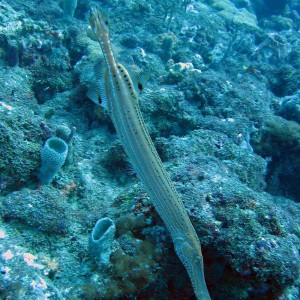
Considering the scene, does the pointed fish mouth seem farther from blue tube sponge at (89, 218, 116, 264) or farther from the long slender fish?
blue tube sponge at (89, 218, 116, 264)

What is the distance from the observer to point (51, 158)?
12.0ft

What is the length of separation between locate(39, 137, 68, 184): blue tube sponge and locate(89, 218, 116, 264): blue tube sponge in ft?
3.76

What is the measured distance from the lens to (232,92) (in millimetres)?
7195

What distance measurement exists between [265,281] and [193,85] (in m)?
4.93

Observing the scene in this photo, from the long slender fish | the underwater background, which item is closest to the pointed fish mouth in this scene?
the long slender fish

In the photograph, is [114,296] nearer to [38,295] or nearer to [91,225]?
[38,295]

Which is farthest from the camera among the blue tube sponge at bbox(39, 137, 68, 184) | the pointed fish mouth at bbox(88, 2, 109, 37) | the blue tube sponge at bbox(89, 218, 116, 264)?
the blue tube sponge at bbox(39, 137, 68, 184)

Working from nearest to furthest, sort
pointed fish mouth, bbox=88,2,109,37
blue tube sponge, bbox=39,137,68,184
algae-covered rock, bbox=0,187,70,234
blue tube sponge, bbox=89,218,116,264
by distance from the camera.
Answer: pointed fish mouth, bbox=88,2,109,37 < blue tube sponge, bbox=89,218,116,264 < algae-covered rock, bbox=0,187,70,234 < blue tube sponge, bbox=39,137,68,184

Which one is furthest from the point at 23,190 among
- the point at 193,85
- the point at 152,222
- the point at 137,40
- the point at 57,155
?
the point at 137,40

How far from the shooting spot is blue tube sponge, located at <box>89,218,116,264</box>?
114 inches

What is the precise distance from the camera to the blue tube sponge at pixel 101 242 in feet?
9.48

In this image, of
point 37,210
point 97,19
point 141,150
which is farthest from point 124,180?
point 97,19

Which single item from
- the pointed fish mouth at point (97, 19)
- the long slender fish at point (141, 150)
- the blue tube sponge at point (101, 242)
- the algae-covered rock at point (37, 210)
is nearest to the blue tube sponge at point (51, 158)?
the algae-covered rock at point (37, 210)

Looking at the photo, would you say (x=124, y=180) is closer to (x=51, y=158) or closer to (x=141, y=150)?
(x=51, y=158)
